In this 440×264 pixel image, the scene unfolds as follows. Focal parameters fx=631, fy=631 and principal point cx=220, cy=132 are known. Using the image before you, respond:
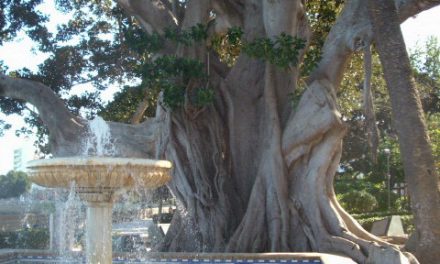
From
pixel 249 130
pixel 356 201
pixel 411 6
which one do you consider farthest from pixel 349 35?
pixel 356 201

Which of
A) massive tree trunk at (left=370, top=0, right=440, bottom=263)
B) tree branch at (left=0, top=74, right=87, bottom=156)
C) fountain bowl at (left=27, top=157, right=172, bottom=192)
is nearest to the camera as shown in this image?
fountain bowl at (left=27, top=157, right=172, bottom=192)

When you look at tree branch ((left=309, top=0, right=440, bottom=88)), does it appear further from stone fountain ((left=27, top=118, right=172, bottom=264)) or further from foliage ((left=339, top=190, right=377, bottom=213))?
foliage ((left=339, top=190, right=377, bottom=213))

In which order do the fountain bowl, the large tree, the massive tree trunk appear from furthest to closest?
the large tree
the massive tree trunk
the fountain bowl

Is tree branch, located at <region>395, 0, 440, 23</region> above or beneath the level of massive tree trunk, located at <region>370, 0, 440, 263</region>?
above

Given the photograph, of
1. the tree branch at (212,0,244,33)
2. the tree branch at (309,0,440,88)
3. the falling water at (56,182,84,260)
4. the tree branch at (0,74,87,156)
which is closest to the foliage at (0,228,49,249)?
the falling water at (56,182,84,260)

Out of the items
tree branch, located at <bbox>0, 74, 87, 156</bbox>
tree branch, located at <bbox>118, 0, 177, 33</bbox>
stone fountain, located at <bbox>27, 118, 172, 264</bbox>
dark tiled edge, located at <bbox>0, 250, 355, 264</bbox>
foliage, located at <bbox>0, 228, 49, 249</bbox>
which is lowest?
dark tiled edge, located at <bbox>0, 250, 355, 264</bbox>

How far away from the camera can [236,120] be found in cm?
953

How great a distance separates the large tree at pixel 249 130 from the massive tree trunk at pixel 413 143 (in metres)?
1.03

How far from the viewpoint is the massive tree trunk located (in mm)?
6590

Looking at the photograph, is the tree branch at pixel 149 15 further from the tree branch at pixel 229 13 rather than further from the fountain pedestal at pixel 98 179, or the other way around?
the fountain pedestal at pixel 98 179

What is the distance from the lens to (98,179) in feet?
17.1

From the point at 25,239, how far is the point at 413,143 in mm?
8907

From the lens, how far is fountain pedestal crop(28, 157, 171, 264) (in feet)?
16.5

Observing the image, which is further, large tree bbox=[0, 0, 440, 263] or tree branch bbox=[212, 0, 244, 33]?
tree branch bbox=[212, 0, 244, 33]
